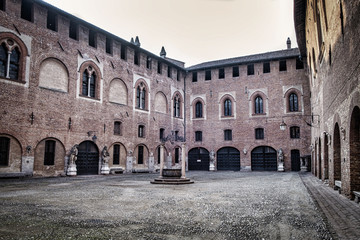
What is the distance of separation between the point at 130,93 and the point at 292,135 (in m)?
15.4

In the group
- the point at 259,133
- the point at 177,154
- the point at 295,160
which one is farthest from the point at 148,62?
the point at 295,160

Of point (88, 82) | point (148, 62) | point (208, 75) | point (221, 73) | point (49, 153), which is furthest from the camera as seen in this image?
point (208, 75)

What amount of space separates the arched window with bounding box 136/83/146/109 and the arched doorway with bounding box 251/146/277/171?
11.7 meters

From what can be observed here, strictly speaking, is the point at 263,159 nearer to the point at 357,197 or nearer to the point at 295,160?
the point at 295,160

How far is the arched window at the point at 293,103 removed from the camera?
29203 mm

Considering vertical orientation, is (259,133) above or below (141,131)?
above

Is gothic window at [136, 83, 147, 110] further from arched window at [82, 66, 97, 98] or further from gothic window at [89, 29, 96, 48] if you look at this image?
gothic window at [89, 29, 96, 48]

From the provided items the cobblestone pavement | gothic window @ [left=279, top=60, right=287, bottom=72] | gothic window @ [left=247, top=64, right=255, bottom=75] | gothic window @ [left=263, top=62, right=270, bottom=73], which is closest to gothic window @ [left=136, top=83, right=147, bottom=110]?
gothic window @ [left=247, top=64, right=255, bottom=75]

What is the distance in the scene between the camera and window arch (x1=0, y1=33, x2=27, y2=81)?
17.2 m

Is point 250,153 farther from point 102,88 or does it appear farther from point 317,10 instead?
point 317,10

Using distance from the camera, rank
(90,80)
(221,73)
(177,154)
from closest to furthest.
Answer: (90,80)
(177,154)
(221,73)

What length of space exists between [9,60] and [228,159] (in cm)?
2135

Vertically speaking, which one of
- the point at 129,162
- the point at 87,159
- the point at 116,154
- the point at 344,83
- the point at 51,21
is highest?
the point at 51,21

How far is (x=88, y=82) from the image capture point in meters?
22.3
